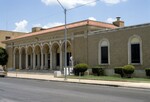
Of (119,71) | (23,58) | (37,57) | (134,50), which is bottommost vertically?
(119,71)

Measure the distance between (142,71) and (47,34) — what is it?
20107 mm

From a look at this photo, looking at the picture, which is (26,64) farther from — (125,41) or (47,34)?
(125,41)

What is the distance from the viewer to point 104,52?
39094 millimetres

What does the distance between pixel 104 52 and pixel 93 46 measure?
7.13 feet

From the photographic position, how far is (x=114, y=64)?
3712 centimetres

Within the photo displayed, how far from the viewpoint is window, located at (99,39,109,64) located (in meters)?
38.6

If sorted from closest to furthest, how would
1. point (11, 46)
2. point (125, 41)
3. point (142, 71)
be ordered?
point (142, 71), point (125, 41), point (11, 46)

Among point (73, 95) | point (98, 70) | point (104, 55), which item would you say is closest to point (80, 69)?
point (98, 70)

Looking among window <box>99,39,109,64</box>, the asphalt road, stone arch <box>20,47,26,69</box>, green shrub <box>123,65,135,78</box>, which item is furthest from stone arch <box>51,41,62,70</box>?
the asphalt road

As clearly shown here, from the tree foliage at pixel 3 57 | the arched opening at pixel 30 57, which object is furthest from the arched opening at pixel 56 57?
the tree foliage at pixel 3 57

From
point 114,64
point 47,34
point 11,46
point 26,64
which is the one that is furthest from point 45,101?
point 11,46

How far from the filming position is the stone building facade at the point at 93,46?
34188 millimetres

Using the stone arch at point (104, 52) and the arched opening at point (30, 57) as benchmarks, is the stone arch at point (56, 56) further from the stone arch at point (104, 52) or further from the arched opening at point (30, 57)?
the stone arch at point (104, 52)

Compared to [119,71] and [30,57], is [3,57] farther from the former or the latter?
[119,71]
